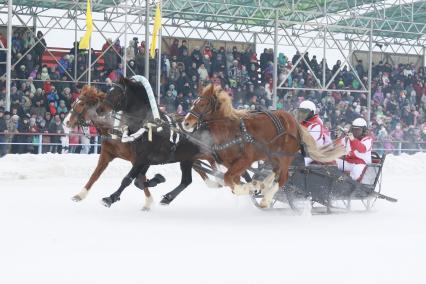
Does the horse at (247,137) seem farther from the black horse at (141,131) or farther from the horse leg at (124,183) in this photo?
the horse leg at (124,183)

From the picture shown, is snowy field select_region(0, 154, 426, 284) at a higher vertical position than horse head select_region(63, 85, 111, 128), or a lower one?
lower

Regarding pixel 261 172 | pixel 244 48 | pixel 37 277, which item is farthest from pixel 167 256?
pixel 244 48

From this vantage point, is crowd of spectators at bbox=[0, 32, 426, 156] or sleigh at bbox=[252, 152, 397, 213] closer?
sleigh at bbox=[252, 152, 397, 213]

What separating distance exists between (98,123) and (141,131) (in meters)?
0.65

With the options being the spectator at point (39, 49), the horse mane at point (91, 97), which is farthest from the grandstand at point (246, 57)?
the horse mane at point (91, 97)

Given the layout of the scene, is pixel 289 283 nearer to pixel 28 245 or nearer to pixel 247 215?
pixel 28 245

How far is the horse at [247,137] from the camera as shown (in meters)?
9.94

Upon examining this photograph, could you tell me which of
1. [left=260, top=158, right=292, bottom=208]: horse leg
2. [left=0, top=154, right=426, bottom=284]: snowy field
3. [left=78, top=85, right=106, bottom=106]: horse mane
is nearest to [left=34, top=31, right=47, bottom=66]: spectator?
[left=0, top=154, right=426, bottom=284]: snowy field

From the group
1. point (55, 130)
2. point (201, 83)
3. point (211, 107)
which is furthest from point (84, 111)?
point (201, 83)

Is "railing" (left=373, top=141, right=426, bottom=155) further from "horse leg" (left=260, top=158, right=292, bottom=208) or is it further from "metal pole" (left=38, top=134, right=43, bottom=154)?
"horse leg" (left=260, top=158, right=292, bottom=208)

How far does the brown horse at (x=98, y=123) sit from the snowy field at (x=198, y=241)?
44cm

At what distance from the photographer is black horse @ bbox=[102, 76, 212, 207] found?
10.1 meters

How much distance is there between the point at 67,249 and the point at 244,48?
20449 millimetres

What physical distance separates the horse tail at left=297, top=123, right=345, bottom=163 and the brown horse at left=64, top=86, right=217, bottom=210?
225 centimetres
